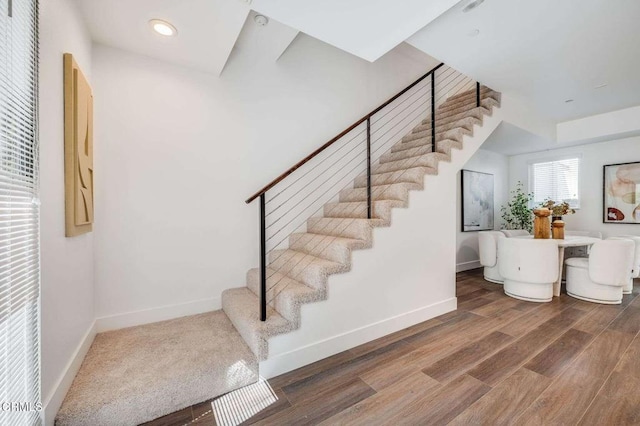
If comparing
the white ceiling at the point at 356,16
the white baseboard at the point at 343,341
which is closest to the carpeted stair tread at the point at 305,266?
the white baseboard at the point at 343,341

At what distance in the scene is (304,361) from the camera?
2.00 m

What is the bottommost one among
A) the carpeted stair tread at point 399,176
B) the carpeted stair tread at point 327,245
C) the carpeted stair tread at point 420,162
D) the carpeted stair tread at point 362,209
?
the carpeted stair tread at point 327,245

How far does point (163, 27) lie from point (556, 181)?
696 centimetres

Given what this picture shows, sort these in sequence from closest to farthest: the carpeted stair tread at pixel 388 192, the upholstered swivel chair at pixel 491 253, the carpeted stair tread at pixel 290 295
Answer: the carpeted stair tread at pixel 290 295
the carpeted stair tread at pixel 388 192
the upholstered swivel chair at pixel 491 253

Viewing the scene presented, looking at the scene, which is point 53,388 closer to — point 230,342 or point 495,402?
point 230,342

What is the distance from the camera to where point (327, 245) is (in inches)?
96.2

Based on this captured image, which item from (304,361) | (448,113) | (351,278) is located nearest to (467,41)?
(448,113)

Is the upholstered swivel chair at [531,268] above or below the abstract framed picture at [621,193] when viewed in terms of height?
below

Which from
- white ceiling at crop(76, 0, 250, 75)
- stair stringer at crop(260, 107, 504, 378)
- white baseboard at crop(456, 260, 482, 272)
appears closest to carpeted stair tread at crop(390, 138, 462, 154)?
stair stringer at crop(260, 107, 504, 378)

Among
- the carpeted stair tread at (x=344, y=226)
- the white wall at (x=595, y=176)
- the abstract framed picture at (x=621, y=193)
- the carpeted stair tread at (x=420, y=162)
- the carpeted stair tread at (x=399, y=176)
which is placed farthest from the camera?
the white wall at (x=595, y=176)

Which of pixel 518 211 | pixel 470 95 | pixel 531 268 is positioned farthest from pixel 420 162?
pixel 518 211

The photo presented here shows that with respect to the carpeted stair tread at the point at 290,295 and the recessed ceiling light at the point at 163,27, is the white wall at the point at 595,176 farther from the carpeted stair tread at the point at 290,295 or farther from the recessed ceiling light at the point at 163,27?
the recessed ceiling light at the point at 163,27

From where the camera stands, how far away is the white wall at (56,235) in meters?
1.34

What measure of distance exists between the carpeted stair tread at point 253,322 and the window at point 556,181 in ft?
20.3
